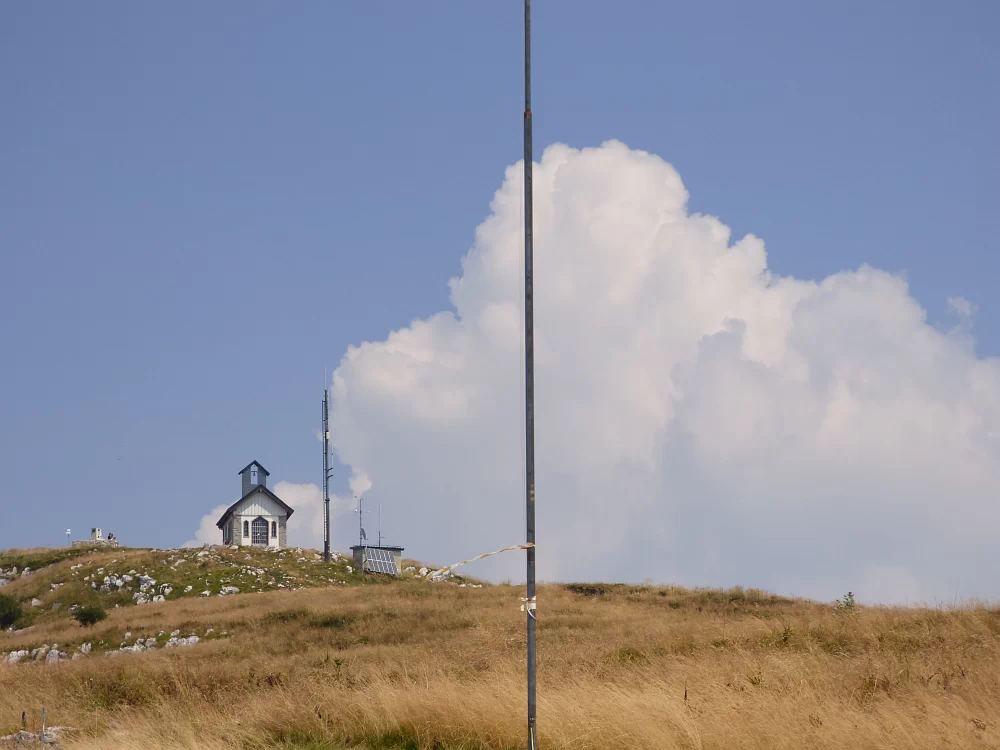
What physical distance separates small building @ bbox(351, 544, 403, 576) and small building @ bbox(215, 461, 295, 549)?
472 inches

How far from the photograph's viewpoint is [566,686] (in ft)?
51.0

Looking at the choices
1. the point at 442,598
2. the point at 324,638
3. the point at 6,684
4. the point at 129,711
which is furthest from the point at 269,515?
the point at 129,711

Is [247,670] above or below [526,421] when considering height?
below

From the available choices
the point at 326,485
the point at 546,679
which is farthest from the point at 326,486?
the point at 546,679

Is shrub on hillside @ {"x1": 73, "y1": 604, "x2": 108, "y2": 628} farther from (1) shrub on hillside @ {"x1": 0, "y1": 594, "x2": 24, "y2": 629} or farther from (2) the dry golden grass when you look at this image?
(2) the dry golden grass

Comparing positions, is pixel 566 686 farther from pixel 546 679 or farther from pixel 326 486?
pixel 326 486

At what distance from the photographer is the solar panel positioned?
2344 inches

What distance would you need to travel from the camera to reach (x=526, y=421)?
37.6ft

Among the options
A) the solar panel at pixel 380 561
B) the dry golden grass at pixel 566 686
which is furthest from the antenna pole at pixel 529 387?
the solar panel at pixel 380 561

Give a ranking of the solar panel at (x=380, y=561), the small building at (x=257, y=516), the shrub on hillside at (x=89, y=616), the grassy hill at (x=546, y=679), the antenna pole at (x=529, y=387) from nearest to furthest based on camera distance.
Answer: the antenna pole at (x=529, y=387) < the grassy hill at (x=546, y=679) < the shrub on hillside at (x=89, y=616) < the solar panel at (x=380, y=561) < the small building at (x=257, y=516)

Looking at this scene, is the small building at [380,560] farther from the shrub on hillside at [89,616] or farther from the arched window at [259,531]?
the shrub on hillside at [89,616]

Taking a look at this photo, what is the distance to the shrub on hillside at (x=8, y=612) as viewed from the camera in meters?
48.4

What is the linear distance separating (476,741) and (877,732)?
17.6 ft

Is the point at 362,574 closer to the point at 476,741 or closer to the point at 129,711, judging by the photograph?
the point at 129,711
